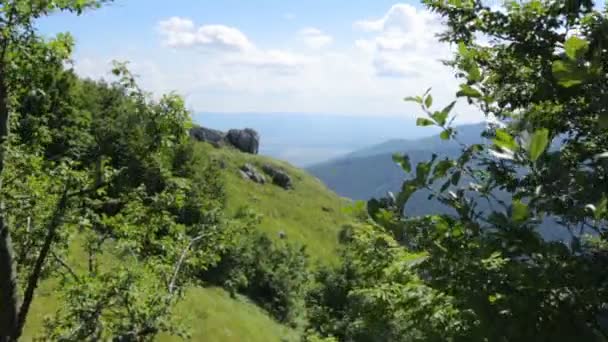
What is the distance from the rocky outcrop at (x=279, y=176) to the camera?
133 metres

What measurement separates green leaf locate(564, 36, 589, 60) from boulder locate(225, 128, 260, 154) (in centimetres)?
15023

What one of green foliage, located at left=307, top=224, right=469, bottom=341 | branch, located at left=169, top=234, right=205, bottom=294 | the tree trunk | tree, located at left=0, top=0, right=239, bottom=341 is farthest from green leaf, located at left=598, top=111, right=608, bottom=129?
branch, located at left=169, top=234, right=205, bottom=294

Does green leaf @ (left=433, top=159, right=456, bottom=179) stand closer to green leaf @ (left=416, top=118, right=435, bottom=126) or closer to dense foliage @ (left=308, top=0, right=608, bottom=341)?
dense foliage @ (left=308, top=0, right=608, bottom=341)

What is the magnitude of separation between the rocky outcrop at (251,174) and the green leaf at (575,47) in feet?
393

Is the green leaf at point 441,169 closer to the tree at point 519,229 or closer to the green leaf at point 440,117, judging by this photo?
the tree at point 519,229

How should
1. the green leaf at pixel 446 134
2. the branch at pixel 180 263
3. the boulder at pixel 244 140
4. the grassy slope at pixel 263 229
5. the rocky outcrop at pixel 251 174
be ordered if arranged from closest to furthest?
the green leaf at pixel 446 134 → the branch at pixel 180 263 → the grassy slope at pixel 263 229 → the rocky outcrop at pixel 251 174 → the boulder at pixel 244 140

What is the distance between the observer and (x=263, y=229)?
297 feet

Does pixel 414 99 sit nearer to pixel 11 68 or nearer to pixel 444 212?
pixel 444 212

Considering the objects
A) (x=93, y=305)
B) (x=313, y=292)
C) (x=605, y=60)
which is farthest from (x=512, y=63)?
(x=313, y=292)

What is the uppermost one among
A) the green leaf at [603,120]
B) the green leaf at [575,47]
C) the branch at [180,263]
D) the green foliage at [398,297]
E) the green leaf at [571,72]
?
the green leaf at [575,47]

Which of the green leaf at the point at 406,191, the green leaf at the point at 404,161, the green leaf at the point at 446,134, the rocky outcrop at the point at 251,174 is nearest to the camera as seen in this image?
the green leaf at the point at 406,191

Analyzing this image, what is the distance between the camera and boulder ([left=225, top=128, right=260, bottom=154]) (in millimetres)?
152000

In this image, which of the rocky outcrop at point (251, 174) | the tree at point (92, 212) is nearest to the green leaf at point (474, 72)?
the tree at point (92, 212)

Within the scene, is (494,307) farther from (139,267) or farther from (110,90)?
(110,90)
